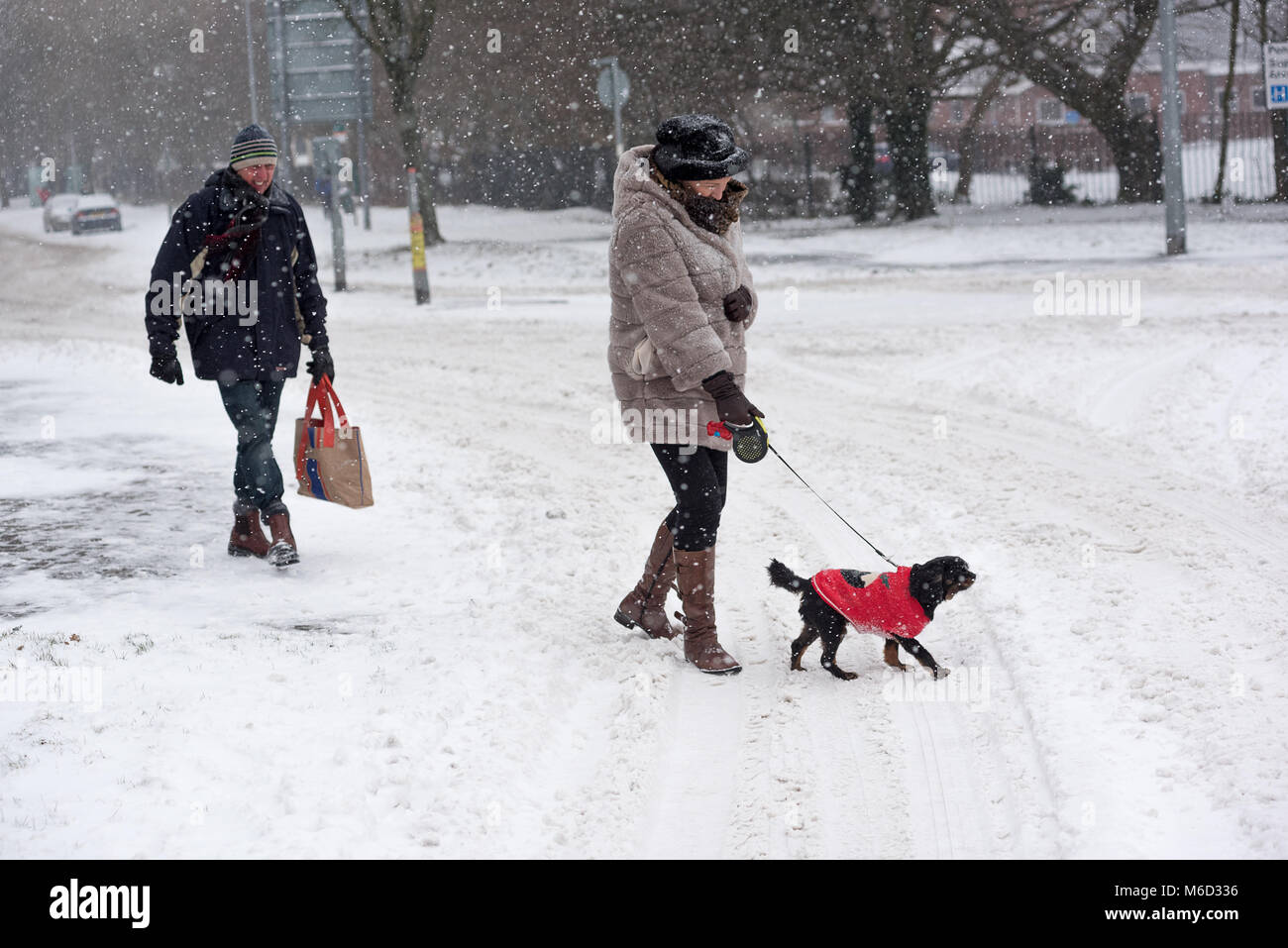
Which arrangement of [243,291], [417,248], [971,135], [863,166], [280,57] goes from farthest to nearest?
[971,135] < [863,166] < [280,57] < [417,248] < [243,291]

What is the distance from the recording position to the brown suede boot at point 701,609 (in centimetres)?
464

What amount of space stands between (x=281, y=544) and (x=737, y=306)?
2500 mm

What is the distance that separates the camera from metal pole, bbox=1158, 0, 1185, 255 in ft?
58.5

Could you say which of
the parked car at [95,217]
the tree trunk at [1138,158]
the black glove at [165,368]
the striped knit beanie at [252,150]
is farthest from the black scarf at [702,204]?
the parked car at [95,217]

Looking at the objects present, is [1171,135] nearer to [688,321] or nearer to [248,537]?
[248,537]

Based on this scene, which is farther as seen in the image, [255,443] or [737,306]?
[255,443]

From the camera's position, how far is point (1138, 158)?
1097 inches

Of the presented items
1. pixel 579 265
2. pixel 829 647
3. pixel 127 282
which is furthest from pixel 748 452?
pixel 127 282

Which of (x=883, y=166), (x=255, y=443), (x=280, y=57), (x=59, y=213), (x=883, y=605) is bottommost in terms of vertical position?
(x=883, y=605)

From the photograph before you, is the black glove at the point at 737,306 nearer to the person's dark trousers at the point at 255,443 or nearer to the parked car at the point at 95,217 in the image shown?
the person's dark trousers at the point at 255,443

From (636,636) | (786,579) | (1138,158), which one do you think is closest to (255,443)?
(636,636)

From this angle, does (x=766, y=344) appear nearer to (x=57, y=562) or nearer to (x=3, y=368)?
(x=3, y=368)

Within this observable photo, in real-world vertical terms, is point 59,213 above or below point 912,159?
below

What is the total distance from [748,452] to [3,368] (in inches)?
399
